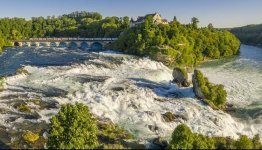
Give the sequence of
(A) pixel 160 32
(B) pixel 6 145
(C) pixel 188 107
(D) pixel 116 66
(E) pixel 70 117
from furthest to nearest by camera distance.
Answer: (A) pixel 160 32 → (D) pixel 116 66 → (C) pixel 188 107 → (B) pixel 6 145 → (E) pixel 70 117

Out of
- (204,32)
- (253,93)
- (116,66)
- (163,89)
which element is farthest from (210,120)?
(204,32)

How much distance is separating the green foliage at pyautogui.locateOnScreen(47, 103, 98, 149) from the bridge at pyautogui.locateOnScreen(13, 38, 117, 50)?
102m

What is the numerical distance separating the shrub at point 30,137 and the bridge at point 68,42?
96017 millimetres

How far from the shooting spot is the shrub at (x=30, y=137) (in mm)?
34756

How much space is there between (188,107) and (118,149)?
2163 cm

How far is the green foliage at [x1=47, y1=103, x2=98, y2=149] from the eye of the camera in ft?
92.3

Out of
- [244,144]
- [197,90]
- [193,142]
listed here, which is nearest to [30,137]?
[193,142]

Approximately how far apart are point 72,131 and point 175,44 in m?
74.9

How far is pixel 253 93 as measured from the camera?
193ft

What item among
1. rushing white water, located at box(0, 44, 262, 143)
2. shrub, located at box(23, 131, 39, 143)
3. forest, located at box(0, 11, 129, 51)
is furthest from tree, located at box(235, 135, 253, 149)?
forest, located at box(0, 11, 129, 51)

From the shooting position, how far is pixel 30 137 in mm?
35094

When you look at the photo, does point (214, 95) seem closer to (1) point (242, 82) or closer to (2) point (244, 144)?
(1) point (242, 82)

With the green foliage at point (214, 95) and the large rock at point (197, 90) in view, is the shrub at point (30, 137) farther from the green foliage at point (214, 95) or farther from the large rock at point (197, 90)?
the large rock at point (197, 90)

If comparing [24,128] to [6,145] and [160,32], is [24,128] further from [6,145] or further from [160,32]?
[160,32]
